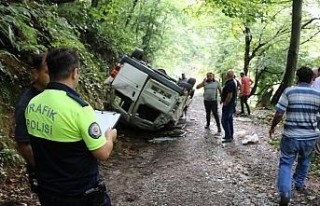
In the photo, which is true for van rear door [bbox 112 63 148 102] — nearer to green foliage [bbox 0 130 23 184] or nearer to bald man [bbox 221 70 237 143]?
bald man [bbox 221 70 237 143]

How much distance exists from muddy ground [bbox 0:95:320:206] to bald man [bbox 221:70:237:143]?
12.5 inches

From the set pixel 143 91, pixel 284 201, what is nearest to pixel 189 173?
pixel 284 201

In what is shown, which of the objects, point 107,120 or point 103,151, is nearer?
point 103,151

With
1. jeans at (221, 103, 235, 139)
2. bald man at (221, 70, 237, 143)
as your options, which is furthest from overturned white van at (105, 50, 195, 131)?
jeans at (221, 103, 235, 139)

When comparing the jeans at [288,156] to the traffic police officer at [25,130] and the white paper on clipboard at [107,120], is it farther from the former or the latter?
the traffic police officer at [25,130]

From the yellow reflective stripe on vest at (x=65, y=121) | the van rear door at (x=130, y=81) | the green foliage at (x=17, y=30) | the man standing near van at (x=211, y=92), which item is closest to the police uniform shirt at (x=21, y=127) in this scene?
the yellow reflective stripe on vest at (x=65, y=121)

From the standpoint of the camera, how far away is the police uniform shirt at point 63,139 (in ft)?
8.39

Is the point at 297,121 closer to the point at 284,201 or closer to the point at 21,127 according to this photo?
the point at 284,201

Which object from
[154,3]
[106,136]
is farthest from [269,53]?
[106,136]

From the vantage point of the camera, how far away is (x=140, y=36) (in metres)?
23.3

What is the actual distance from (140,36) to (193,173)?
55.4 ft

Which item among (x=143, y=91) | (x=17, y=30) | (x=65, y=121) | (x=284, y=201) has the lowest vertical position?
(x=284, y=201)

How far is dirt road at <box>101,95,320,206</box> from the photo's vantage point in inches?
236

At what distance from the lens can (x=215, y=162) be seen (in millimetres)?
8305
